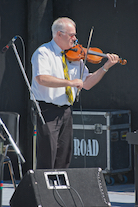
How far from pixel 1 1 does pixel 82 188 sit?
112 inches

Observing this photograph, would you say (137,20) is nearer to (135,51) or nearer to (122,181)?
(135,51)

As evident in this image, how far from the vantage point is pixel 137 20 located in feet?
14.8

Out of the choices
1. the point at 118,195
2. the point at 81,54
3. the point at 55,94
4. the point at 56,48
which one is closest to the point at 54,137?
the point at 55,94

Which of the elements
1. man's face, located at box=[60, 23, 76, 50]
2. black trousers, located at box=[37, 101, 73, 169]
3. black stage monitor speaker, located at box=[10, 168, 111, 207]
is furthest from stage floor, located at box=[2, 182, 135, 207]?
man's face, located at box=[60, 23, 76, 50]

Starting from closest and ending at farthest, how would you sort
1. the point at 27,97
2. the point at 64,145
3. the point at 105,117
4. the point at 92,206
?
the point at 92,206 → the point at 64,145 → the point at 105,117 → the point at 27,97

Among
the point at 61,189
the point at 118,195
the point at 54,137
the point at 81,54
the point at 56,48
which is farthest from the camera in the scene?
the point at 118,195

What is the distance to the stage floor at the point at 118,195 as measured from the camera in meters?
3.35

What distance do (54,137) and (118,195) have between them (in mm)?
1248

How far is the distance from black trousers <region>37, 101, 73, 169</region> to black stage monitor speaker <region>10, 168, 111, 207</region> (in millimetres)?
325

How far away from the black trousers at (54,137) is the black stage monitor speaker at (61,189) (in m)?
0.32

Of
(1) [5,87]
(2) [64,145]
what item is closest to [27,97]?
(1) [5,87]

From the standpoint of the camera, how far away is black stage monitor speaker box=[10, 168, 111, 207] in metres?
2.36

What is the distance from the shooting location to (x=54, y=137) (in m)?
2.89

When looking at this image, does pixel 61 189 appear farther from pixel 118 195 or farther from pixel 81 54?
pixel 118 195
